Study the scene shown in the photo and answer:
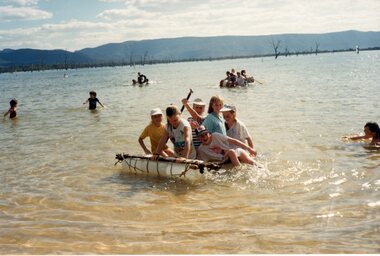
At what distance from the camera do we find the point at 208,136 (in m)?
9.09

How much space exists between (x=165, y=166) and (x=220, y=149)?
1340 millimetres

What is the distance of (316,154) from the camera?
1059cm

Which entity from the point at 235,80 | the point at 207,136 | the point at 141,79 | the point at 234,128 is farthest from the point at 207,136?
the point at 141,79

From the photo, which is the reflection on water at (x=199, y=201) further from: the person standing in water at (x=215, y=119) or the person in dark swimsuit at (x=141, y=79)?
the person in dark swimsuit at (x=141, y=79)

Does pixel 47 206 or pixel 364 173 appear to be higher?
pixel 364 173

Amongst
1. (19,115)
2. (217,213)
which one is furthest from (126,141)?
(19,115)

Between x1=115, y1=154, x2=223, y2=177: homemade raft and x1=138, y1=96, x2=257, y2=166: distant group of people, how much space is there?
0.28 meters

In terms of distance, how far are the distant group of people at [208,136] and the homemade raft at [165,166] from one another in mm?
276

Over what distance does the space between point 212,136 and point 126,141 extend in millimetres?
5530

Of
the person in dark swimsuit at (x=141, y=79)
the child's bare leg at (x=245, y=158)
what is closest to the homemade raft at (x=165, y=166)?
the child's bare leg at (x=245, y=158)

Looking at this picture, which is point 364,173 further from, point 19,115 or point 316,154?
point 19,115

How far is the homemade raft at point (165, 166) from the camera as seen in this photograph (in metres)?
8.31

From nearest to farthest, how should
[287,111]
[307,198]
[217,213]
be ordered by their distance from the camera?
1. [217,213]
2. [307,198]
3. [287,111]

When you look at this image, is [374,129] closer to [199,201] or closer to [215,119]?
[215,119]
